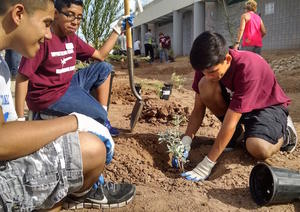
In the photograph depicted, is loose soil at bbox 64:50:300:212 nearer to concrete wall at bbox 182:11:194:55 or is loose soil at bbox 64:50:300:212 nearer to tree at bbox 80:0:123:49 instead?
tree at bbox 80:0:123:49

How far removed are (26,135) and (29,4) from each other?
1.79ft

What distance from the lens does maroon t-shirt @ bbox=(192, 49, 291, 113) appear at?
2.43 metres

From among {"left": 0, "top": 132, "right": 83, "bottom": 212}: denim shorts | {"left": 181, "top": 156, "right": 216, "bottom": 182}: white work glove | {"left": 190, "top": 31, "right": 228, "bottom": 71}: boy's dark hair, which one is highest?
{"left": 190, "top": 31, "right": 228, "bottom": 71}: boy's dark hair

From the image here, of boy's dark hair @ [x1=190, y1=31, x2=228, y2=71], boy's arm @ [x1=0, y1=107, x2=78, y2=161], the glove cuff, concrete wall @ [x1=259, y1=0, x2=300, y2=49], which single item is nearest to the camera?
boy's arm @ [x1=0, y1=107, x2=78, y2=161]

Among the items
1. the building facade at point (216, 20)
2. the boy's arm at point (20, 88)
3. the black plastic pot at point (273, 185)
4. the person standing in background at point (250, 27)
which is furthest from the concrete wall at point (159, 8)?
the black plastic pot at point (273, 185)

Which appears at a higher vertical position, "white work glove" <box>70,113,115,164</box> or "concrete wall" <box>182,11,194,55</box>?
"concrete wall" <box>182,11,194,55</box>

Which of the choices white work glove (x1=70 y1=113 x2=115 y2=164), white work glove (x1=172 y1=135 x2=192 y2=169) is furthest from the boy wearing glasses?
white work glove (x1=70 y1=113 x2=115 y2=164)

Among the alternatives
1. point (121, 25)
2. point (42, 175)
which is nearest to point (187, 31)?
point (121, 25)

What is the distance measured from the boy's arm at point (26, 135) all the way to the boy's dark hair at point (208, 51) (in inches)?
47.1

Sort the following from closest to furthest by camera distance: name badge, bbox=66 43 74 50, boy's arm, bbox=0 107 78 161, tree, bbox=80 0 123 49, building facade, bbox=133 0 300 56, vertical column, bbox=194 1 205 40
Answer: boy's arm, bbox=0 107 78 161, name badge, bbox=66 43 74 50, tree, bbox=80 0 123 49, building facade, bbox=133 0 300 56, vertical column, bbox=194 1 205 40

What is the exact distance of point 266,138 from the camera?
2525 mm

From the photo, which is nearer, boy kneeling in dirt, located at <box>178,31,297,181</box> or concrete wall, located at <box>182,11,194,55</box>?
boy kneeling in dirt, located at <box>178,31,297,181</box>

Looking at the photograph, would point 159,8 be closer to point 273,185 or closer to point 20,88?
point 20,88

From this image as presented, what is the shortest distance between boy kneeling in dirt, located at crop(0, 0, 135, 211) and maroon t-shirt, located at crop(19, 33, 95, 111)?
1.02 metres
